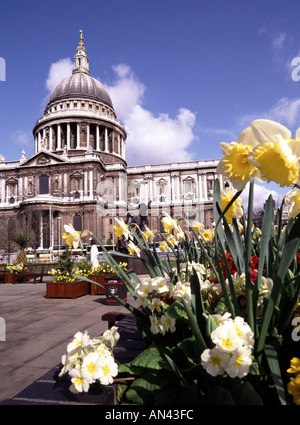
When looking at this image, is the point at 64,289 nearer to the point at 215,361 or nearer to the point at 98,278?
the point at 98,278

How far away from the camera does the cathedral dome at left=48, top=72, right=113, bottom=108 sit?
60834mm

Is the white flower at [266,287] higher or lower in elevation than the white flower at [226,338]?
higher

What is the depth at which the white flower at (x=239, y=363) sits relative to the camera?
3.46 ft

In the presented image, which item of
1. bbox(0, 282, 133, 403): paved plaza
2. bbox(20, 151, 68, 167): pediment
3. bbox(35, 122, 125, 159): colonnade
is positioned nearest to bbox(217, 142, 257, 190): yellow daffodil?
bbox(0, 282, 133, 403): paved plaza

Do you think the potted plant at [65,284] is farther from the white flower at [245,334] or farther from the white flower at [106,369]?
the white flower at [245,334]

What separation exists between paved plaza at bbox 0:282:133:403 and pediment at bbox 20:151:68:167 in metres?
43.0

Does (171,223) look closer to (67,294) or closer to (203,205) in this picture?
(67,294)

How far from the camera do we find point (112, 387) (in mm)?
1436

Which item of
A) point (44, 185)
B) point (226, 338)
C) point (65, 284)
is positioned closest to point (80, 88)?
point (44, 185)

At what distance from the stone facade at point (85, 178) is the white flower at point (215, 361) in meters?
40.5

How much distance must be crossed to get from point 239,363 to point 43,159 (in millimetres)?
52850

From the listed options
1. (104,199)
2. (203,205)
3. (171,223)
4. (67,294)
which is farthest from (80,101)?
(171,223)

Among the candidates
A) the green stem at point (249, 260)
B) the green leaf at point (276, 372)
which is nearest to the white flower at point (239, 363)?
the green leaf at point (276, 372)

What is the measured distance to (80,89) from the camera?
61531 millimetres
